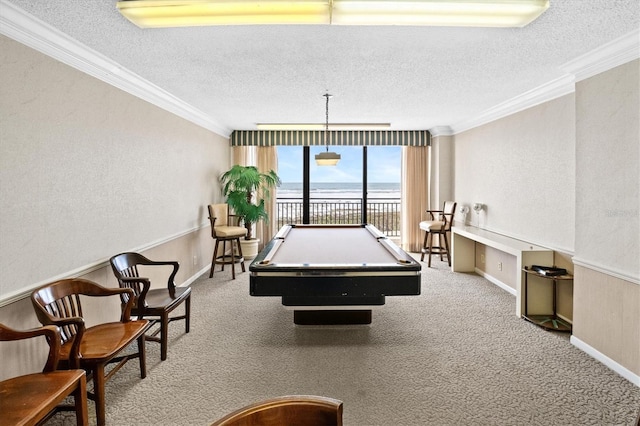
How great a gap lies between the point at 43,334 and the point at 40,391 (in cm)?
28

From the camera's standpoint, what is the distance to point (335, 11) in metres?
1.89

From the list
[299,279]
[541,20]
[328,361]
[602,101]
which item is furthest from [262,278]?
[602,101]

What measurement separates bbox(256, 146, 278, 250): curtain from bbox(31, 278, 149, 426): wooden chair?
15.9 feet

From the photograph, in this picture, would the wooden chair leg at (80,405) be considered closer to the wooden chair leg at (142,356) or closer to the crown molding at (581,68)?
the wooden chair leg at (142,356)

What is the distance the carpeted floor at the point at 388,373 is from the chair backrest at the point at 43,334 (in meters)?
0.62

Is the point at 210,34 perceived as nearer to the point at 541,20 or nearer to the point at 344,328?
the point at 541,20

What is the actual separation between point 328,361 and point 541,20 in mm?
2972

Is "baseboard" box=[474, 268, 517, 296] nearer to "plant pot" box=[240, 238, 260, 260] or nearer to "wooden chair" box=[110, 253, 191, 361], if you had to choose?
"plant pot" box=[240, 238, 260, 260]

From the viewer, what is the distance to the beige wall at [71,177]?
222cm

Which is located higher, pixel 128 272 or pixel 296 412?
pixel 296 412

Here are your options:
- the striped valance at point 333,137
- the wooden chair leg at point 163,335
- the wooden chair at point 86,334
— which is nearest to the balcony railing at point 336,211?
the striped valance at point 333,137

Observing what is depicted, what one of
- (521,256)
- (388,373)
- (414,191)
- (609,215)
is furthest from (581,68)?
(414,191)

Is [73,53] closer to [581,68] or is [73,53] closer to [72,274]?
[72,274]

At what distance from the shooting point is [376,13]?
6.31 ft
